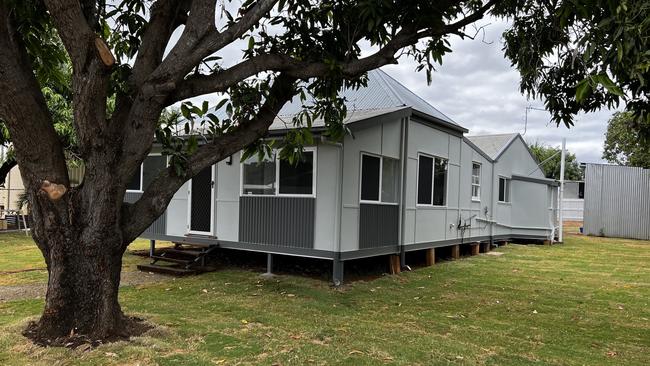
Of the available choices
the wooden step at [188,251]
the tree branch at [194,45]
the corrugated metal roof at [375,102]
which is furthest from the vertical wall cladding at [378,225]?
the tree branch at [194,45]

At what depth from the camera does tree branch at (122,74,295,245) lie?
5660 millimetres

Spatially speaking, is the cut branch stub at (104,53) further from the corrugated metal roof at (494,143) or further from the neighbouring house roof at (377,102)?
the corrugated metal roof at (494,143)

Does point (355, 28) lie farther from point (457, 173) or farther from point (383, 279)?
point (457, 173)

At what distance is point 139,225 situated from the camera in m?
5.67

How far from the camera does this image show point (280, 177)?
998cm

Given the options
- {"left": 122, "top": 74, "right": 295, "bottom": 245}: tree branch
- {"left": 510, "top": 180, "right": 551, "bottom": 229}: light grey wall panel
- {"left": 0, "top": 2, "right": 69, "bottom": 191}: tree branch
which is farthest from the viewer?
{"left": 510, "top": 180, "right": 551, "bottom": 229}: light grey wall panel

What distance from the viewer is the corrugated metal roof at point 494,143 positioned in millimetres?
18672

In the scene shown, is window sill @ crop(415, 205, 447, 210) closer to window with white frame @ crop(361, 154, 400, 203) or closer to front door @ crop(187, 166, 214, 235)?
window with white frame @ crop(361, 154, 400, 203)

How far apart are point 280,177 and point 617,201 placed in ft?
73.3

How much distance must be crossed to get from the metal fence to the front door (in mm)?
22168

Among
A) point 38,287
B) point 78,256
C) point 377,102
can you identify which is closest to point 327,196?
point 377,102

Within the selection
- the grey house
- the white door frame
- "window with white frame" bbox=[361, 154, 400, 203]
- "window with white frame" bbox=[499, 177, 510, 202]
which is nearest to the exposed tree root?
the grey house

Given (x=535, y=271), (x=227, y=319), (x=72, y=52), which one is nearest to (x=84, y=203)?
(x=72, y=52)

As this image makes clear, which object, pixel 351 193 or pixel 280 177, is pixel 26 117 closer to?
pixel 280 177
